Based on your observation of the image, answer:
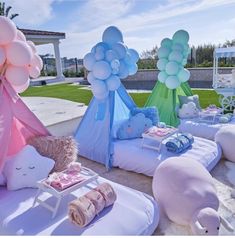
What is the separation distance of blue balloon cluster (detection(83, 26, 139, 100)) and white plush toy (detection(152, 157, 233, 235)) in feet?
6.13

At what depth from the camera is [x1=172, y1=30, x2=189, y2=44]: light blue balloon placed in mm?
6246

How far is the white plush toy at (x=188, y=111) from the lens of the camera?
258 inches

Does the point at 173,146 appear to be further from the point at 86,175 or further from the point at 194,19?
the point at 194,19

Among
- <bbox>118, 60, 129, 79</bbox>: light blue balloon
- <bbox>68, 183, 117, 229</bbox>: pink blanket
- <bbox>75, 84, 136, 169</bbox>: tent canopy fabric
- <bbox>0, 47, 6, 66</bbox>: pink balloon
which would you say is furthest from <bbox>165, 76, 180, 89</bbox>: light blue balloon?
<bbox>0, 47, 6, 66</bbox>: pink balloon

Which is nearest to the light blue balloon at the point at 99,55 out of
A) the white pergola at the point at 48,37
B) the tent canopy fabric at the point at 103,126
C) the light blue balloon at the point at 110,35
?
the light blue balloon at the point at 110,35

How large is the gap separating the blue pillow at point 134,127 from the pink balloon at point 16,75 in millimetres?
2247

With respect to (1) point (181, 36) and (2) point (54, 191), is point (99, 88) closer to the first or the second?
(2) point (54, 191)

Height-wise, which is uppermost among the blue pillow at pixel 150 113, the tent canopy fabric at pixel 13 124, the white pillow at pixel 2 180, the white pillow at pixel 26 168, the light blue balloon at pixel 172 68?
the light blue balloon at pixel 172 68

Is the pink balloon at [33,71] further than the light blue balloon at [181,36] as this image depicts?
No

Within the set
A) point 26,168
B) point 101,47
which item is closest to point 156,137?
point 101,47

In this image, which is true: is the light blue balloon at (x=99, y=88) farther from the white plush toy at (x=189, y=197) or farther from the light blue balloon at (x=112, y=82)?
the white plush toy at (x=189, y=197)

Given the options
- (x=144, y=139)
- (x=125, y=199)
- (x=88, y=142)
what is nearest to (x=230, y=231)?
(x=125, y=199)

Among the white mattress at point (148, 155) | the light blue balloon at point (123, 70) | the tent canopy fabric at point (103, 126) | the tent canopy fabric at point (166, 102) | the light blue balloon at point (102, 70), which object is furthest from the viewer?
the tent canopy fabric at point (166, 102)

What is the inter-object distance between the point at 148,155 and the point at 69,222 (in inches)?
77.7
